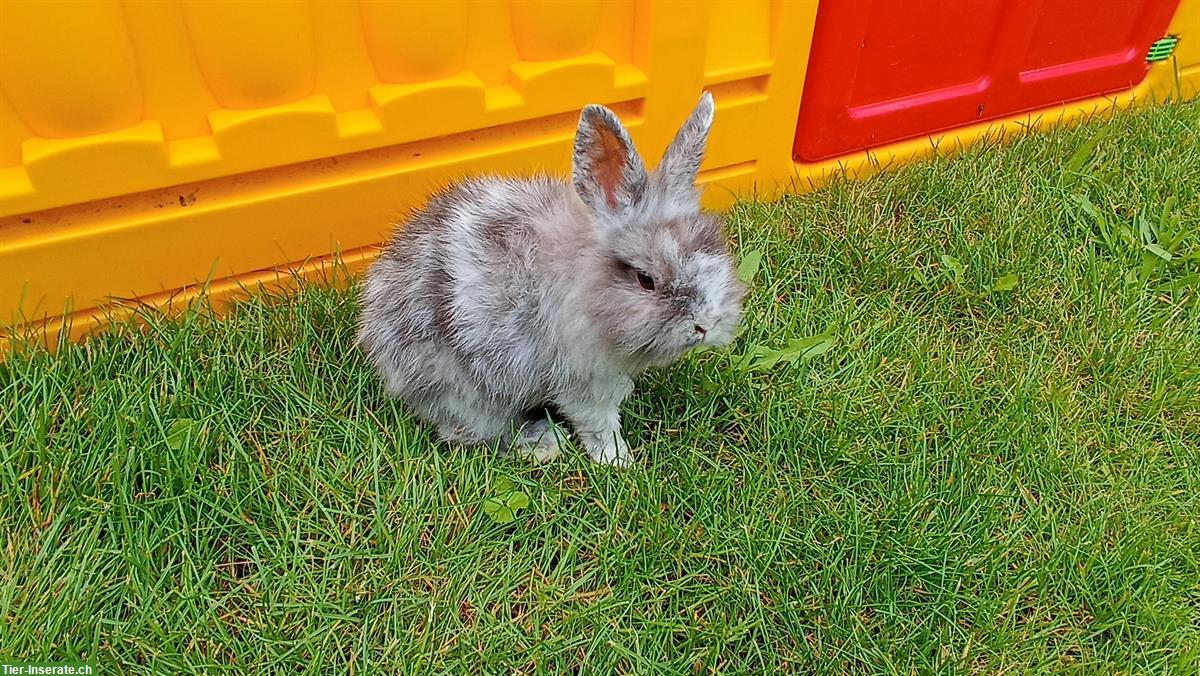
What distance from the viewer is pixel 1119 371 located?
2.87m

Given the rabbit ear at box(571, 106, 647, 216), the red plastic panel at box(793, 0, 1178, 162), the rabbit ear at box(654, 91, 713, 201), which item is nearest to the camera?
the rabbit ear at box(571, 106, 647, 216)

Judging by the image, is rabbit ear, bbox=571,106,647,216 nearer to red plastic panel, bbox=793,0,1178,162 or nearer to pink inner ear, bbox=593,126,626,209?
pink inner ear, bbox=593,126,626,209

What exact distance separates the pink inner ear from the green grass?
2.59 ft

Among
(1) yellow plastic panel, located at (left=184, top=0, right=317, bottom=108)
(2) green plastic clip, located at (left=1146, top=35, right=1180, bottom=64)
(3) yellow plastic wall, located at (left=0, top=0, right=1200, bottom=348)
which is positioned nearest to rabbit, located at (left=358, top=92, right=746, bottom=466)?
(3) yellow plastic wall, located at (left=0, top=0, right=1200, bottom=348)

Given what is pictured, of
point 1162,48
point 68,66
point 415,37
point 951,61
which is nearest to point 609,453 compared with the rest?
point 415,37

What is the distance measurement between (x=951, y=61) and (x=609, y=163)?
2.23m

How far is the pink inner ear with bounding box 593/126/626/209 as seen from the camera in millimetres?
1982

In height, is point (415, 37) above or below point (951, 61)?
above

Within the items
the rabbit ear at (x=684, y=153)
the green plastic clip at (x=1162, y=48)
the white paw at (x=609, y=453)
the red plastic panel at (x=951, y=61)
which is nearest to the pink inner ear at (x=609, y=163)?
the rabbit ear at (x=684, y=153)

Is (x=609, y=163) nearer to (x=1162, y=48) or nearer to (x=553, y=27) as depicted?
(x=553, y=27)

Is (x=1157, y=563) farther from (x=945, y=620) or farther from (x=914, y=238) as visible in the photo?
(x=914, y=238)

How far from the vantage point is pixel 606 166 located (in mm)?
2051

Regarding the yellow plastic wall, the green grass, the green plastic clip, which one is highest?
the yellow plastic wall

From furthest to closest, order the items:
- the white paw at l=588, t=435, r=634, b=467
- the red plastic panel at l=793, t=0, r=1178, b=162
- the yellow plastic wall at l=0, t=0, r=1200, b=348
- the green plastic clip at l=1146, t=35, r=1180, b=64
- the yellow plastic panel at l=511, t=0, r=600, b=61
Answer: the green plastic clip at l=1146, t=35, r=1180, b=64
the red plastic panel at l=793, t=0, r=1178, b=162
the yellow plastic panel at l=511, t=0, r=600, b=61
the white paw at l=588, t=435, r=634, b=467
the yellow plastic wall at l=0, t=0, r=1200, b=348
